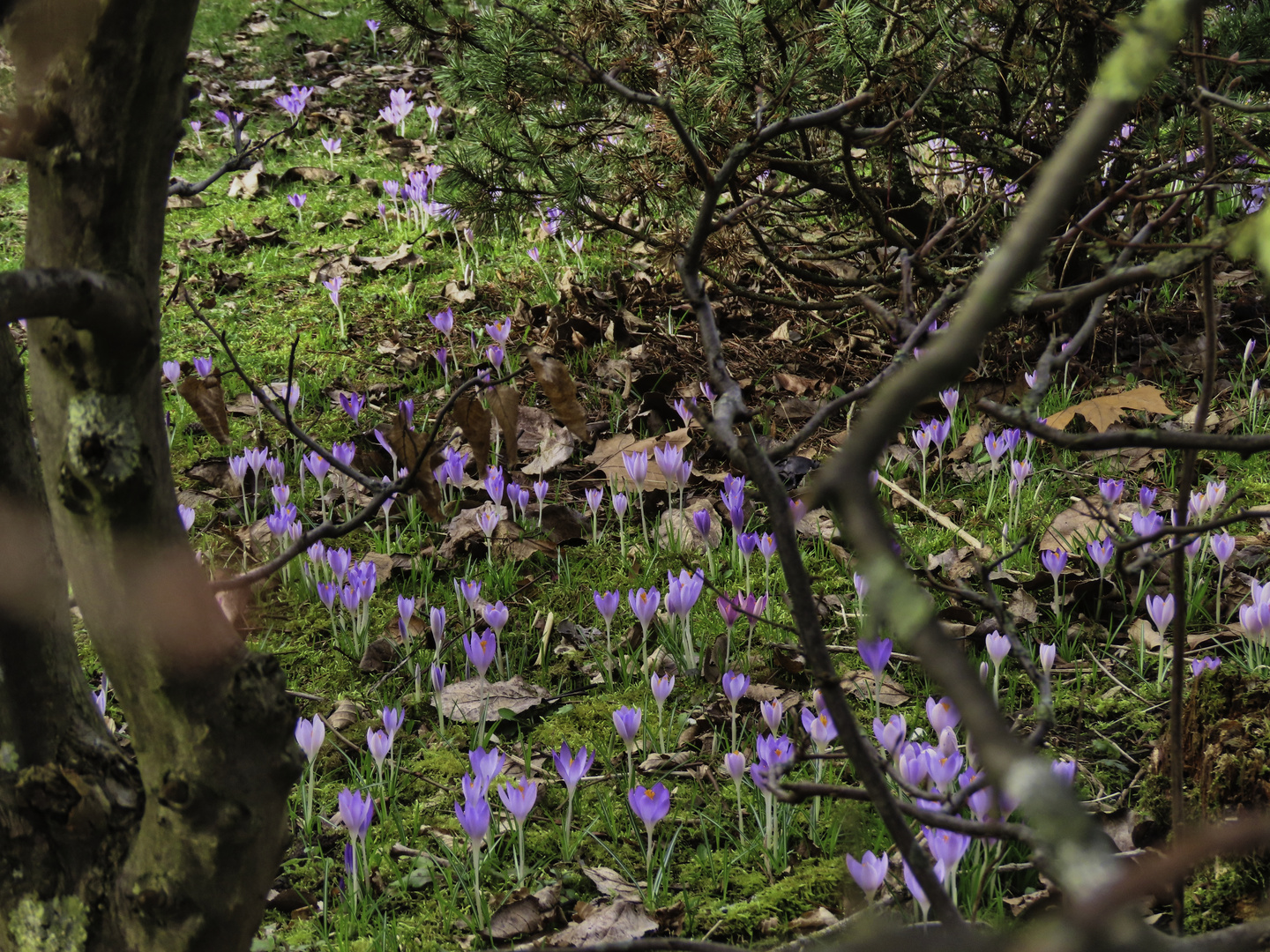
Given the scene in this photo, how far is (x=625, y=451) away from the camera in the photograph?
370 centimetres

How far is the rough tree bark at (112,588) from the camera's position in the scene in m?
1.30

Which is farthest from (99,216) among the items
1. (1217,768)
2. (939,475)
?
(939,475)

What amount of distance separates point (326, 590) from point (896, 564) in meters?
2.52

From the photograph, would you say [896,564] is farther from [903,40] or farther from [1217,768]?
[903,40]

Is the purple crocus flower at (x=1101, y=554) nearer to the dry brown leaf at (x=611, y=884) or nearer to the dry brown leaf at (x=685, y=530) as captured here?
the dry brown leaf at (x=685, y=530)

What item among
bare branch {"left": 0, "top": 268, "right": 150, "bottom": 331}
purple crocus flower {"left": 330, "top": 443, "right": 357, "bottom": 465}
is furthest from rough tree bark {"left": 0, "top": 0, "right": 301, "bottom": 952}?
purple crocus flower {"left": 330, "top": 443, "right": 357, "bottom": 465}

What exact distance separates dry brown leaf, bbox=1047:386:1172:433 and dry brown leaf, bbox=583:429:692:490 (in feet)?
4.25

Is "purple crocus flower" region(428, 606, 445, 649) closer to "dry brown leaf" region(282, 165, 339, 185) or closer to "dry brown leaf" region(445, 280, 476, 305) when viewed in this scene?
"dry brown leaf" region(445, 280, 476, 305)

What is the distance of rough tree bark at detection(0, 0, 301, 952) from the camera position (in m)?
1.30

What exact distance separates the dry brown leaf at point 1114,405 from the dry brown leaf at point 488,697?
1.87 m

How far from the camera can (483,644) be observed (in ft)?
8.34

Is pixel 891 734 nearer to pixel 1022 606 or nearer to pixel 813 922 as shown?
pixel 813 922

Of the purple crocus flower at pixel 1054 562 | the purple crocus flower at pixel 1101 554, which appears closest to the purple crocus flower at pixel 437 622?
the purple crocus flower at pixel 1054 562

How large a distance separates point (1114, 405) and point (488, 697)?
2214 millimetres
